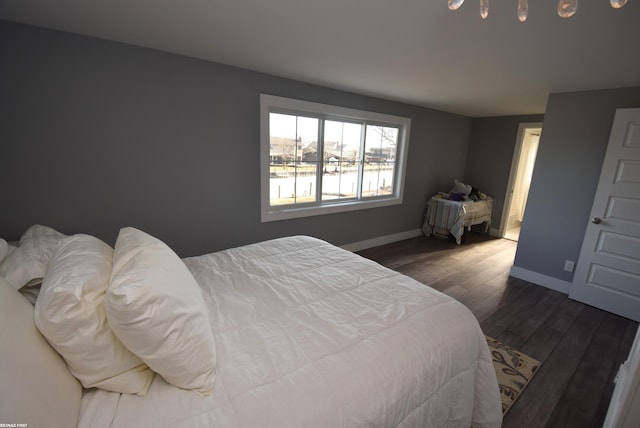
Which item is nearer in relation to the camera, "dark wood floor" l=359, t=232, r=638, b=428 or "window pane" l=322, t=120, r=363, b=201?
"dark wood floor" l=359, t=232, r=638, b=428

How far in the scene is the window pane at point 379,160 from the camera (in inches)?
155

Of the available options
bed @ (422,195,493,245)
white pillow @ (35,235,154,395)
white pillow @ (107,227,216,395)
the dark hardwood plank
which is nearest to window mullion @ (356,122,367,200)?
bed @ (422,195,493,245)

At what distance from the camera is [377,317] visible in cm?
128

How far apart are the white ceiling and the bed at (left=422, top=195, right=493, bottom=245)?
2109 millimetres

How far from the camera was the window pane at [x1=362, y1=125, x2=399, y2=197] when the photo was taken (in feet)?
12.9

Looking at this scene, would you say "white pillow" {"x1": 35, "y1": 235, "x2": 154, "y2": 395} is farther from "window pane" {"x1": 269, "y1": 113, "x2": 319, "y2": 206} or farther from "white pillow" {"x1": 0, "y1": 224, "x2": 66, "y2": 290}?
"window pane" {"x1": 269, "y1": 113, "x2": 319, "y2": 206}

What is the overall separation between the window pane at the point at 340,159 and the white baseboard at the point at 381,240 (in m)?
0.74

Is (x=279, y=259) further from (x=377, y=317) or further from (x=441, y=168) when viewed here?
(x=441, y=168)

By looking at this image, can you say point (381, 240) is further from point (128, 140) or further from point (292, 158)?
point (128, 140)

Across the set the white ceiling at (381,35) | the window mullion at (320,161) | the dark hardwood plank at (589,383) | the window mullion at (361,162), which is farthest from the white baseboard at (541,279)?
the window mullion at (320,161)

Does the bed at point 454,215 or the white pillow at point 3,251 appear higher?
the white pillow at point 3,251

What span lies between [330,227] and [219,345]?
269 cm

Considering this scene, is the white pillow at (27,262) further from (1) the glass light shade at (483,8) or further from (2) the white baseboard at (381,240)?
(2) the white baseboard at (381,240)

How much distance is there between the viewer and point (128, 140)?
2.16m
